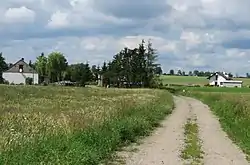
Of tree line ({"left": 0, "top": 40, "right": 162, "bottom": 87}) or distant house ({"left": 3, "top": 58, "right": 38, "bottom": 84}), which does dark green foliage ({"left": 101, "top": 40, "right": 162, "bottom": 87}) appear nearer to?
tree line ({"left": 0, "top": 40, "right": 162, "bottom": 87})

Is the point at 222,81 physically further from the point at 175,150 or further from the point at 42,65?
the point at 175,150

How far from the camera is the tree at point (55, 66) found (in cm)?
14412

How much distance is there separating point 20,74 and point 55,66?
1757 centimetres

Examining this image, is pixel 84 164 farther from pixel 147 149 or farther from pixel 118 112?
pixel 118 112

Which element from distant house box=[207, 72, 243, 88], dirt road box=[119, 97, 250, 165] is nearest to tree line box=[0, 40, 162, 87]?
distant house box=[207, 72, 243, 88]

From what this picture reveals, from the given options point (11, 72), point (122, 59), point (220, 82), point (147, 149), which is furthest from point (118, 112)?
point (220, 82)

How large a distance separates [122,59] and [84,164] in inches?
4310

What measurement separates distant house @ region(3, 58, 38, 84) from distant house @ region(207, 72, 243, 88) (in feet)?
196

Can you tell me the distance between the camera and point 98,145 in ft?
47.0

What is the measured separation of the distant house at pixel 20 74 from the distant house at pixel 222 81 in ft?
196

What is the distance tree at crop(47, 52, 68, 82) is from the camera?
144 metres

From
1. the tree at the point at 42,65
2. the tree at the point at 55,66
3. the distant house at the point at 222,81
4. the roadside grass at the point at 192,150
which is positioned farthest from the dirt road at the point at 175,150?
the distant house at the point at 222,81

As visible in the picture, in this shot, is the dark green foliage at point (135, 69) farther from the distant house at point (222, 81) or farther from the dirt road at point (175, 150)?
the dirt road at point (175, 150)

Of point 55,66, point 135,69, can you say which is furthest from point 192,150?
point 55,66
